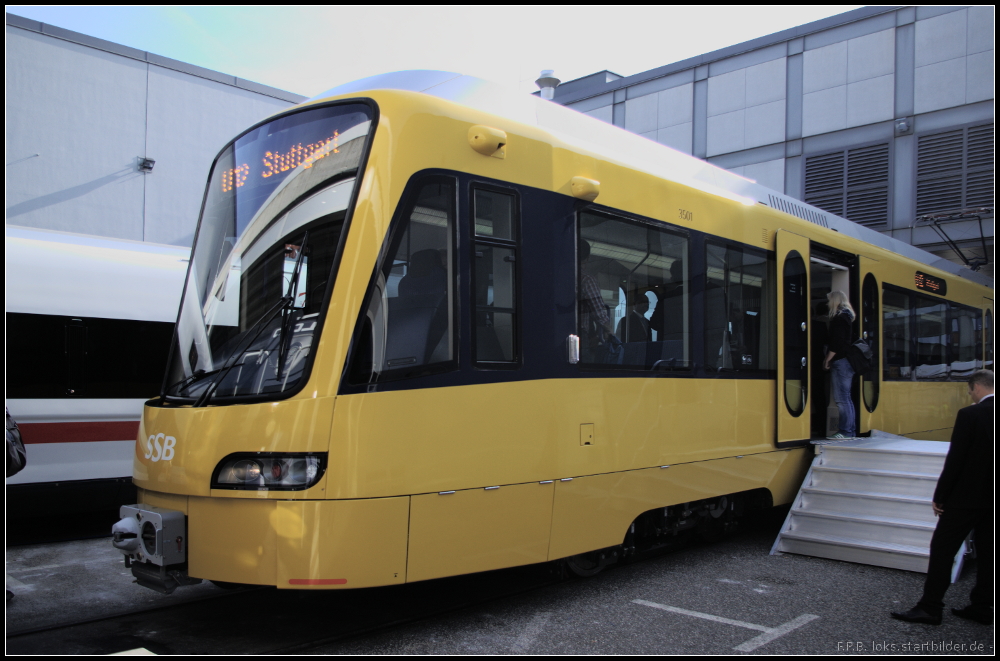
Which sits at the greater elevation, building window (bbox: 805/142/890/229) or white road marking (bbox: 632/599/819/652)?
building window (bbox: 805/142/890/229)

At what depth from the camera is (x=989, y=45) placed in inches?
626

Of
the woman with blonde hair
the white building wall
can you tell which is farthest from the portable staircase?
the white building wall

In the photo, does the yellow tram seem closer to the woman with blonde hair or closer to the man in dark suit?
the man in dark suit

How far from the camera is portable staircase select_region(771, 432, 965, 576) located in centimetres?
611

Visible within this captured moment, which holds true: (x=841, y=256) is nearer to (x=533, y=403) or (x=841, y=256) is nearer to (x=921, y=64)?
(x=533, y=403)

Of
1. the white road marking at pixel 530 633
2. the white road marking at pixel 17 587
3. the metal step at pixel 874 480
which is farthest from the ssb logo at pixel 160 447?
the metal step at pixel 874 480

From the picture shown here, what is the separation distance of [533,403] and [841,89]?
16666mm

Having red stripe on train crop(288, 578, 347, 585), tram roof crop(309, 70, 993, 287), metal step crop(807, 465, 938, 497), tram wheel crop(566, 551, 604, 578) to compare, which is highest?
tram roof crop(309, 70, 993, 287)

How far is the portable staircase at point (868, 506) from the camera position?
6.11 metres

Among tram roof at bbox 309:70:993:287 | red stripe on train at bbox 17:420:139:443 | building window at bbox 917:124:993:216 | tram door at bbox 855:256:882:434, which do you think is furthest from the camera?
building window at bbox 917:124:993:216

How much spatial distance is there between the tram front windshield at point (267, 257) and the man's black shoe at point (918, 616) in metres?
3.97

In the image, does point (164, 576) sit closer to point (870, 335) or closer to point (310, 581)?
point (310, 581)

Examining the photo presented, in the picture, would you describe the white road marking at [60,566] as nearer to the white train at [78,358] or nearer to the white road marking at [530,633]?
the white train at [78,358]

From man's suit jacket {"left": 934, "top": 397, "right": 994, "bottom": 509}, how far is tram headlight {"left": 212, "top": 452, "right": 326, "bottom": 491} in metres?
3.85
